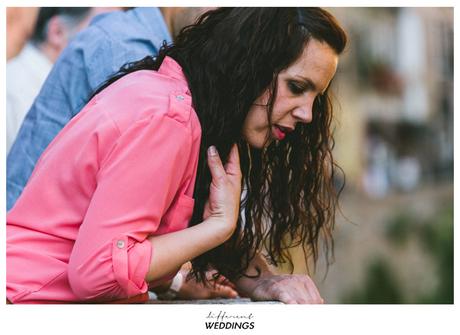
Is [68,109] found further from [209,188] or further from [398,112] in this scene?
[398,112]

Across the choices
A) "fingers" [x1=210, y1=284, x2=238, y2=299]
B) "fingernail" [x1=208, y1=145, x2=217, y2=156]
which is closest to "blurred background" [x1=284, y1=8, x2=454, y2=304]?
"fingers" [x1=210, y1=284, x2=238, y2=299]

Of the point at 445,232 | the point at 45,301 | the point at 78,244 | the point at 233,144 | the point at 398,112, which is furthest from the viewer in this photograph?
the point at 398,112

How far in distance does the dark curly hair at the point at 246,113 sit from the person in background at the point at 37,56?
58 centimetres

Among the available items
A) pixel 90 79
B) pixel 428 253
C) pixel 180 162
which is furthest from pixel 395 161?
pixel 180 162

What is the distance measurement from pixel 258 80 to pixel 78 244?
1.50 feet

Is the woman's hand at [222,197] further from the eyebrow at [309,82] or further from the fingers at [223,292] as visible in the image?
the fingers at [223,292]

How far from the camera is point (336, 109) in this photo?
212cm

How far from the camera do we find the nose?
1.77 metres

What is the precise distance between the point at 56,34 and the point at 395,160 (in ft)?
45.8

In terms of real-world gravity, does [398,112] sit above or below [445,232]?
below

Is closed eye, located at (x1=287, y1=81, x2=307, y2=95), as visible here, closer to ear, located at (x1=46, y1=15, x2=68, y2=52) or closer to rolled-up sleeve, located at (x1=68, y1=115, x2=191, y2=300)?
rolled-up sleeve, located at (x1=68, y1=115, x2=191, y2=300)

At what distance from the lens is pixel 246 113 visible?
1.74m
